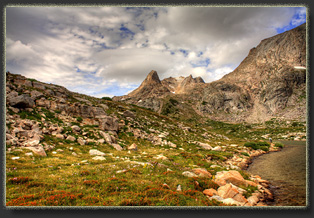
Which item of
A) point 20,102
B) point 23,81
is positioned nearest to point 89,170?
point 20,102

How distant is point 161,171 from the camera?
12617mm

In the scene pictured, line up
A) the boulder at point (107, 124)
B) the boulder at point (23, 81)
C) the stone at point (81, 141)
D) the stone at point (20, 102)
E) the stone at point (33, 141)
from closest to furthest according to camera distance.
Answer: the stone at point (33, 141) → the stone at point (20, 102) → the stone at point (81, 141) → the boulder at point (23, 81) → the boulder at point (107, 124)

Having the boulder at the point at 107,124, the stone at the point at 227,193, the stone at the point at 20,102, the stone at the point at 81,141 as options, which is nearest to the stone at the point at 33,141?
the stone at the point at 81,141

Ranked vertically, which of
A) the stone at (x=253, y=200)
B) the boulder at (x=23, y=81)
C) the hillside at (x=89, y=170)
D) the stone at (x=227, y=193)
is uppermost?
the boulder at (x=23, y=81)

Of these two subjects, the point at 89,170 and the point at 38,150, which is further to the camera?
the point at 38,150

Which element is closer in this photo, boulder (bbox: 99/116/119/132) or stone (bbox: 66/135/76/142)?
stone (bbox: 66/135/76/142)

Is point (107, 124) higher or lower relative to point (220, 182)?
higher

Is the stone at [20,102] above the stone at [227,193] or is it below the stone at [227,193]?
above

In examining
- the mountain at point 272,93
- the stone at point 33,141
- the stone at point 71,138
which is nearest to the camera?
the stone at point 33,141

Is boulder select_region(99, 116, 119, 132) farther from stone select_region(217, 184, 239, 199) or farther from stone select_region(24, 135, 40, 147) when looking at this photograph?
stone select_region(217, 184, 239, 199)

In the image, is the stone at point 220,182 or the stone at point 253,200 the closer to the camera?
the stone at point 253,200

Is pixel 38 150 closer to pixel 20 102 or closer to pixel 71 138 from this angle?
pixel 71 138

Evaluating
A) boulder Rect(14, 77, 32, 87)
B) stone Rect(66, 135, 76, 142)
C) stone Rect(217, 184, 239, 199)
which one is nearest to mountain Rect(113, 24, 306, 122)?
boulder Rect(14, 77, 32, 87)

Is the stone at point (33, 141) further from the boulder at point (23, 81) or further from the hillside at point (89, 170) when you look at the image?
the boulder at point (23, 81)
